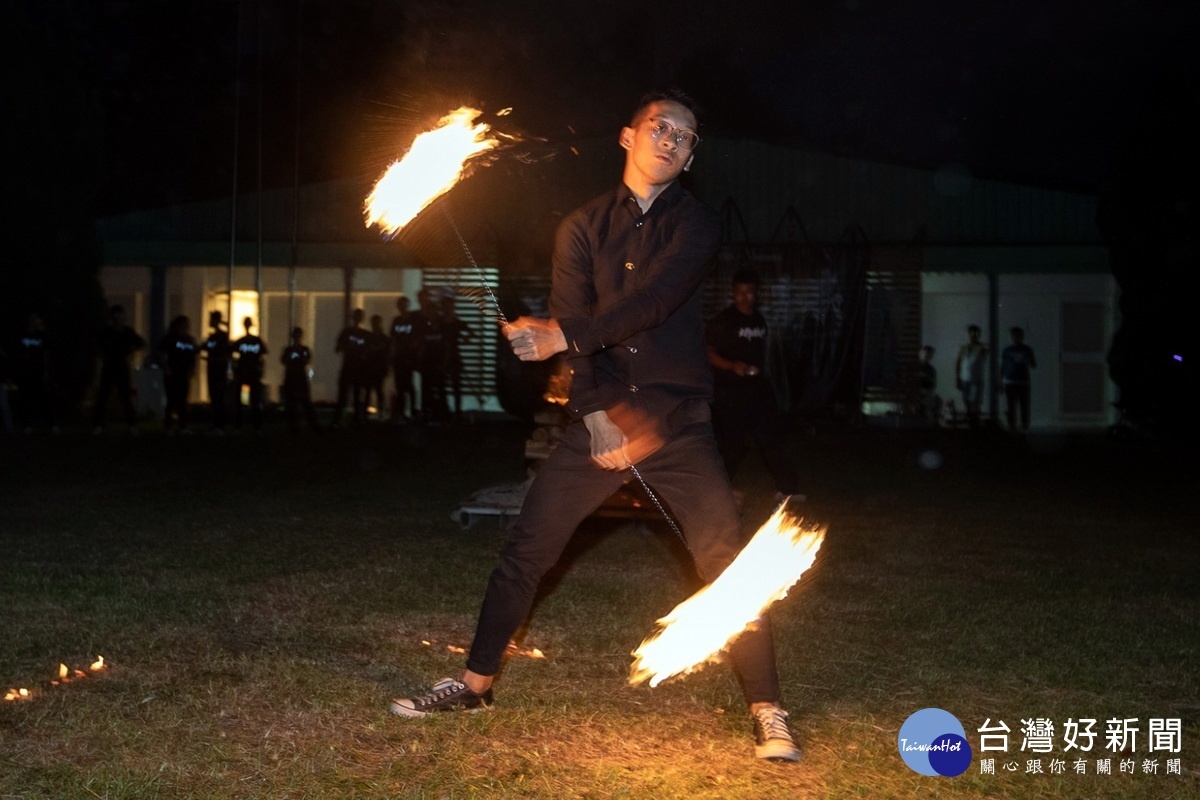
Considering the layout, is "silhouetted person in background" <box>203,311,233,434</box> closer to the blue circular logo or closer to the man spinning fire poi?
the man spinning fire poi

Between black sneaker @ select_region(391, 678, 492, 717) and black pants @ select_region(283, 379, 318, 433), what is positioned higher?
black pants @ select_region(283, 379, 318, 433)

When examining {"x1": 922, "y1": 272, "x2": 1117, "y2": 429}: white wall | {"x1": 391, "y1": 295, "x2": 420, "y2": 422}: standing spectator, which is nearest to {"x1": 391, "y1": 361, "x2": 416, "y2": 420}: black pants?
{"x1": 391, "y1": 295, "x2": 420, "y2": 422}: standing spectator

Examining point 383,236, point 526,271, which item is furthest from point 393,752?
point 526,271

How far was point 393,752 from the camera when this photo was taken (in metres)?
4.37

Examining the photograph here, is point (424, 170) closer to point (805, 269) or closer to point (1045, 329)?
point (805, 269)

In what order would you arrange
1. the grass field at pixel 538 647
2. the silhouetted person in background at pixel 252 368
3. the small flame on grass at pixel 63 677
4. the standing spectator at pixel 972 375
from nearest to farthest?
the grass field at pixel 538 647, the small flame on grass at pixel 63 677, the silhouetted person in background at pixel 252 368, the standing spectator at pixel 972 375

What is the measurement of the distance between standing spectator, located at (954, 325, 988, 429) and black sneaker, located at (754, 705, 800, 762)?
2211 cm

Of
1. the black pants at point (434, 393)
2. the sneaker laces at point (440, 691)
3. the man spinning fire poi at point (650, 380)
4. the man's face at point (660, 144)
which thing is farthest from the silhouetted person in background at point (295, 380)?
the man's face at point (660, 144)

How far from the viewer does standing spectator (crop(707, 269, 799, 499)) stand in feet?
35.5

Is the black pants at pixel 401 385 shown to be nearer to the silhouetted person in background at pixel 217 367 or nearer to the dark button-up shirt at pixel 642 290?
the silhouetted person in background at pixel 217 367

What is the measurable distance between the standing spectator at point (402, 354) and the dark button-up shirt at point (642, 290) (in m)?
17.6

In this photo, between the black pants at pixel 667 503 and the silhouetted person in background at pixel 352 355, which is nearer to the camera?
the black pants at pixel 667 503

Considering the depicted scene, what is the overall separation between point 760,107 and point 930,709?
49.9 meters

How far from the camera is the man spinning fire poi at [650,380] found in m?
4.44
